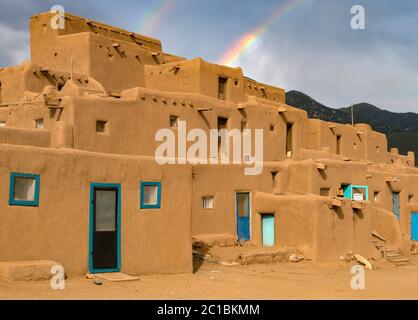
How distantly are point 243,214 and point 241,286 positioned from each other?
10.5 meters

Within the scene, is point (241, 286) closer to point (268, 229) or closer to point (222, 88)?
point (268, 229)

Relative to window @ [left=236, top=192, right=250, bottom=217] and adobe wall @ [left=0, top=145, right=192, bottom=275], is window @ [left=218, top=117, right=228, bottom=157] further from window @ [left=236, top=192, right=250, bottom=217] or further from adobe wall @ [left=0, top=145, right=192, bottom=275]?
adobe wall @ [left=0, top=145, right=192, bottom=275]

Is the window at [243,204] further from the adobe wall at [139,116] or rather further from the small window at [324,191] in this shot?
the small window at [324,191]

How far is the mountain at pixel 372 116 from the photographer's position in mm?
107938

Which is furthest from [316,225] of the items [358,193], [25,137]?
[25,137]

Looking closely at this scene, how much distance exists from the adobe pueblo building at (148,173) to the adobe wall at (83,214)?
27 mm

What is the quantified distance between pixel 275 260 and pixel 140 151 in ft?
22.4

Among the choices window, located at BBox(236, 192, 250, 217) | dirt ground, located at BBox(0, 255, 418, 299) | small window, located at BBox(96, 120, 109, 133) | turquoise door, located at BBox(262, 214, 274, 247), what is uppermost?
small window, located at BBox(96, 120, 109, 133)

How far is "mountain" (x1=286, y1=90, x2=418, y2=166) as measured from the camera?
4250 inches

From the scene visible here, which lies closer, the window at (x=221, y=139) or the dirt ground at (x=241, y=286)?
the dirt ground at (x=241, y=286)

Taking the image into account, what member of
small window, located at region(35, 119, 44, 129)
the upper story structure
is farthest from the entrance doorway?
small window, located at region(35, 119, 44, 129)

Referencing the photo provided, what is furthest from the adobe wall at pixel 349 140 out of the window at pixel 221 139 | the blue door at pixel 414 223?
the window at pixel 221 139

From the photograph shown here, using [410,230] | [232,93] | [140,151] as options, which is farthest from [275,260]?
[410,230]

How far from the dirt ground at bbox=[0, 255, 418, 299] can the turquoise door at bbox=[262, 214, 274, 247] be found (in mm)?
2970
